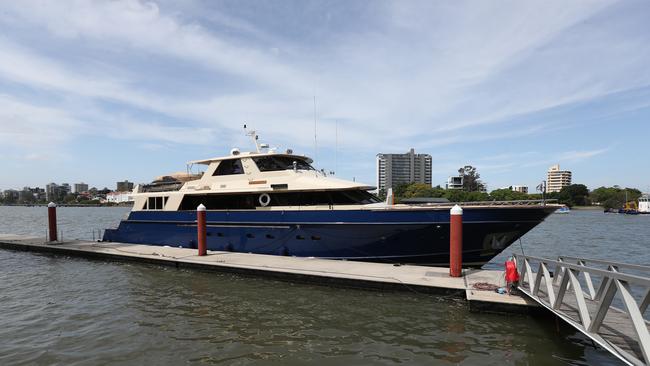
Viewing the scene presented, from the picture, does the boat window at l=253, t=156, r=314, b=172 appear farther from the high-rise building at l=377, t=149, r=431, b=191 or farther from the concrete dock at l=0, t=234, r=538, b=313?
the high-rise building at l=377, t=149, r=431, b=191

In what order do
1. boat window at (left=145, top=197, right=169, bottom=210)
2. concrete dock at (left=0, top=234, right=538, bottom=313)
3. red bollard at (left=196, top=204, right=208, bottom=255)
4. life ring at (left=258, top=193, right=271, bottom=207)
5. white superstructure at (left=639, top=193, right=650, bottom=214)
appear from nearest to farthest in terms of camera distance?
concrete dock at (left=0, top=234, right=538, bottom=313) < red bollard at (left=196, top=204, right=208, bottom=255) < life ring at (left=258, top=193, right=271, bottom=207) < boat window at (left=145, top=197, right=169, bottom=210) < white superstructure at (left=639, top=193, right=650, bottom=214)

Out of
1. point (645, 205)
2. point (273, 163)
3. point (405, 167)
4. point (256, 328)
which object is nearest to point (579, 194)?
point (645, 205)

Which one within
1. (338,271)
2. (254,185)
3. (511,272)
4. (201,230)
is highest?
(254,185)

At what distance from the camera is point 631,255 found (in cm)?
1992

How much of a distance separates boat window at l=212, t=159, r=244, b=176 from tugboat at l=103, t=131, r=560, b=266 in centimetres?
4

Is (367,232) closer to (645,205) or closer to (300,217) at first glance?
(300,217)

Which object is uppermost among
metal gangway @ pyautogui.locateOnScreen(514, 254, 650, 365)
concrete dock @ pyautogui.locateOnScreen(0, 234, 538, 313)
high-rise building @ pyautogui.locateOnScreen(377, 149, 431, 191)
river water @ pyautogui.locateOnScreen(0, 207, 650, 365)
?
high-rise building @ pyautogui.locateOnScreen(377, 149, 431, 191)

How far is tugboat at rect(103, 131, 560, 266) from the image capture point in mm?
11195

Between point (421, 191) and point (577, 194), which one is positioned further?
point (577, 194)

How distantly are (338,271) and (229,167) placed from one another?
262 inches

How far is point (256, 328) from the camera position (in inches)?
309

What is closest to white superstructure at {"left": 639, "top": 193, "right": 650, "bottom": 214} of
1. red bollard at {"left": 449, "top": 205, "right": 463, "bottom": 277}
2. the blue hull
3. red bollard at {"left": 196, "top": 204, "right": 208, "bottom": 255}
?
the blue hull

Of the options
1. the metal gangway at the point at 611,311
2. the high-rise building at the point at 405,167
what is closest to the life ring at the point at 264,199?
the metal gangway at the point at 611,311

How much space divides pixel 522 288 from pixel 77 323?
9278mm
